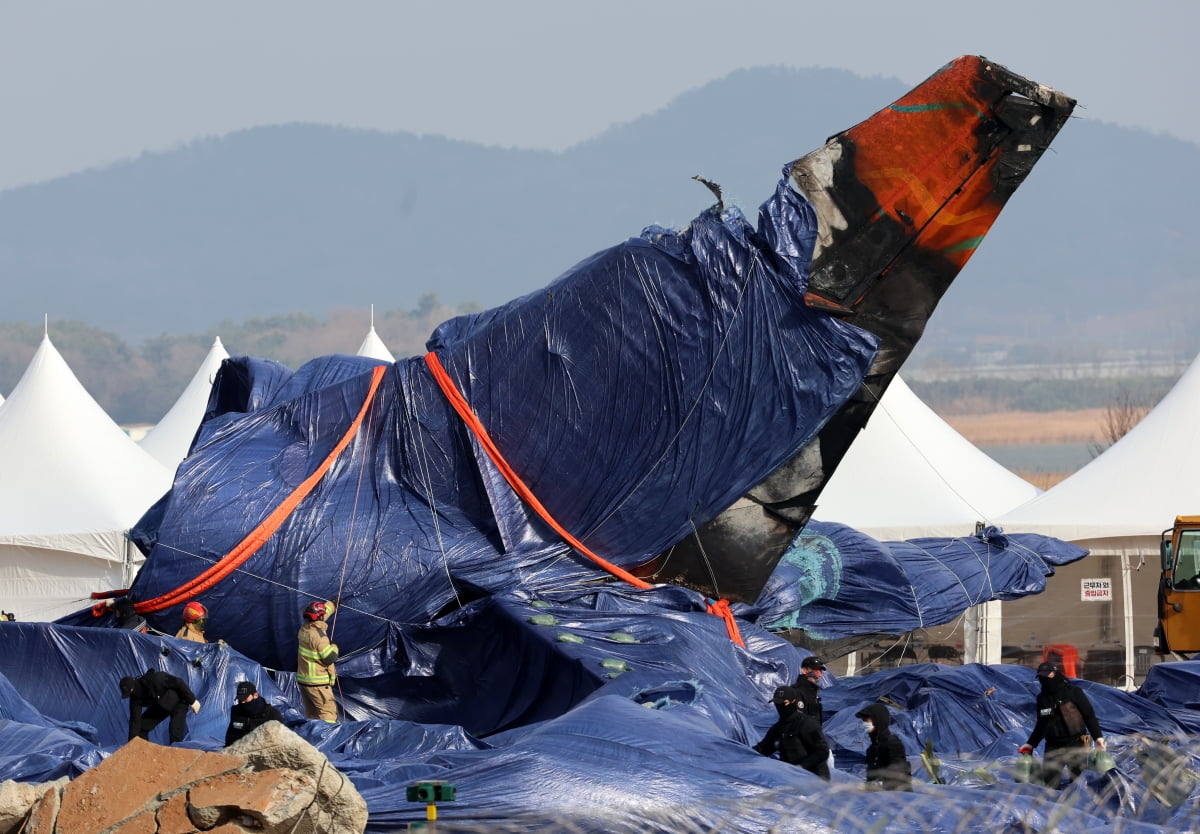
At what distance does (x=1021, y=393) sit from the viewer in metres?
104

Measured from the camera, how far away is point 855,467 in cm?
1798

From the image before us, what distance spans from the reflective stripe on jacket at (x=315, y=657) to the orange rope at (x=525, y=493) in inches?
67.1

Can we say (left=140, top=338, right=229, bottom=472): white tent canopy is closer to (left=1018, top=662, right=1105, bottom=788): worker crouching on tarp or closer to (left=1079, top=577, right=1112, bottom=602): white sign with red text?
(left=1079, top=577, right=1112, bottom=602): white sign with red text

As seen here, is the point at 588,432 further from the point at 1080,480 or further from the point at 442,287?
the point at 442,287

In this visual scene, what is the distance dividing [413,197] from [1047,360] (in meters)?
96.1

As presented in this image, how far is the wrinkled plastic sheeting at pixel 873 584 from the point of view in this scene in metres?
12.0

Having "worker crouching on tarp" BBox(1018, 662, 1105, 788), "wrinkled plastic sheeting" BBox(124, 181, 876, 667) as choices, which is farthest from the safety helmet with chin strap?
"worker crouching on tarp" BBox(1018, 662, 1105, 788)

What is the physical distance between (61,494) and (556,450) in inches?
356

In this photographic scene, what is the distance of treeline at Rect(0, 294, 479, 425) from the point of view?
10350 cm

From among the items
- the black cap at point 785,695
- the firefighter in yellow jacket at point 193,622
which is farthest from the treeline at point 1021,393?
the black cap at point 785,695

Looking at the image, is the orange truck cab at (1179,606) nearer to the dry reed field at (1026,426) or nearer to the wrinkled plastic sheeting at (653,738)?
the wrinkled plastic sheeting at (653,738)

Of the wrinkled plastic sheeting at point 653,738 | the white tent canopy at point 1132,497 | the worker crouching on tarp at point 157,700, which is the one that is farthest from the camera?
the white tent canopy at point 1132,497

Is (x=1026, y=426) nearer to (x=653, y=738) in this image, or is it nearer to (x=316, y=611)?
(x=316, y=611)

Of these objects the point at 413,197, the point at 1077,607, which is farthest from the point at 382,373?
the point at 413,197
